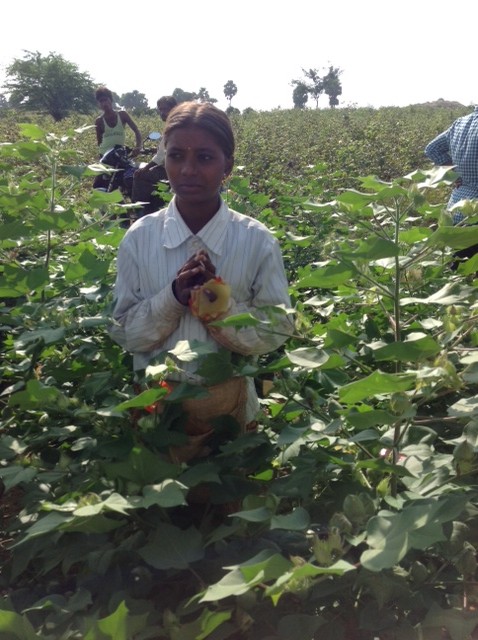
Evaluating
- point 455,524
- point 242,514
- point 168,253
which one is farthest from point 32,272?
point 455,524

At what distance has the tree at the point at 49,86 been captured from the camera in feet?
136

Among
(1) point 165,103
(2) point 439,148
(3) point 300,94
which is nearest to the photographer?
(2) point 439,148

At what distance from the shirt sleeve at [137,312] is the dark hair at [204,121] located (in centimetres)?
31

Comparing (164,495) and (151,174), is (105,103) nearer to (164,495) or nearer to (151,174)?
(151,174)

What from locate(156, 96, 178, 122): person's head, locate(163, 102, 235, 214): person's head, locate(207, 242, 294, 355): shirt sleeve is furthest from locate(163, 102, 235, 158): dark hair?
locate(156, 96, 178, 122): person's head

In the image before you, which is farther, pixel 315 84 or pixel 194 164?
pixel 315 84

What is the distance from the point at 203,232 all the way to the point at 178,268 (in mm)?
99

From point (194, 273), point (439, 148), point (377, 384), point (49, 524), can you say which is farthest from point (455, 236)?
point (439, 148)

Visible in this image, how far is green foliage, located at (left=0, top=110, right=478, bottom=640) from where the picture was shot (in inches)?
52.3

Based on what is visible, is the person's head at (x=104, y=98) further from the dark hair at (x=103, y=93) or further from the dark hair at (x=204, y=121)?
the dark hair at (x=204, y=121)

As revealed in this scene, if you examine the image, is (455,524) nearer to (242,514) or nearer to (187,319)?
(242,514)

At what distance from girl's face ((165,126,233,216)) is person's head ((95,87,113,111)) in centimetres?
688

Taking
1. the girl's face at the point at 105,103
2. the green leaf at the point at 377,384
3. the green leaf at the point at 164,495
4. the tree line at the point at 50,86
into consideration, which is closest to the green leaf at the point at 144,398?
the green leaf at the point at 164,495

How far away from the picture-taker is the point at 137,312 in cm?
188
